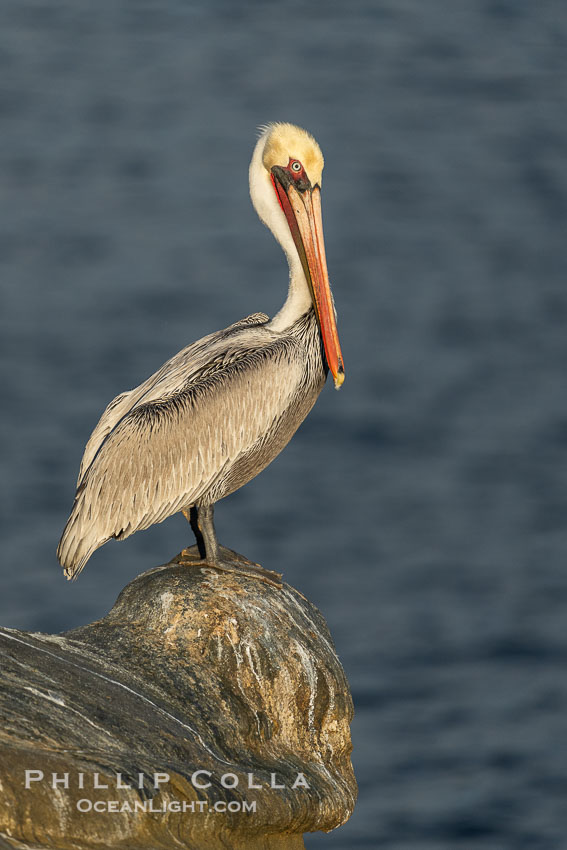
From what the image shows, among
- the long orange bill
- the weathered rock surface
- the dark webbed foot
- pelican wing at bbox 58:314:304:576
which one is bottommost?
the weathered rock surface

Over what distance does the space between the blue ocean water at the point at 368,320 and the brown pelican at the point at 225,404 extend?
22.4 ft

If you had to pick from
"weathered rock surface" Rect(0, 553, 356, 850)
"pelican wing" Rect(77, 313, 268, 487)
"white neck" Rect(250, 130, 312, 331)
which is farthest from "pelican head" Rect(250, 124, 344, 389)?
"weathered rock surface" Rect(0, 553, 356, 850)

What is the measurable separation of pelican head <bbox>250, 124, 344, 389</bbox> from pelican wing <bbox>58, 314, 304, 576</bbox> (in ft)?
0.93

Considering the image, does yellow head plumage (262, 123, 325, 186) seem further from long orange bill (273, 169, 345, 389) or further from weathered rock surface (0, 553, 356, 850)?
weathered rock surface (0, 553, 356, 850)

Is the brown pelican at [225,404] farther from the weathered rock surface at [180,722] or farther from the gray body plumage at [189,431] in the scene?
the weathered rock surface at [180,722]

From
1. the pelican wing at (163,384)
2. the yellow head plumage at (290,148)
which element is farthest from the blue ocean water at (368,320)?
the yellow head plumage at (290,148)

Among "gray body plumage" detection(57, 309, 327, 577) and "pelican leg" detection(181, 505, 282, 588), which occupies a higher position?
"gray body plumage" detection(57, 309, 327, 577)

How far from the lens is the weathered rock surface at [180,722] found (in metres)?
6.82

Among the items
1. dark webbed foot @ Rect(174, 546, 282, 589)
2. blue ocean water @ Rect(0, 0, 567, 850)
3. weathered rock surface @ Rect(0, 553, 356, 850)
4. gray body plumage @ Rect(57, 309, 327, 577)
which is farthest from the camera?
blue ocean water @ Rect(0, 0, 567, 850)

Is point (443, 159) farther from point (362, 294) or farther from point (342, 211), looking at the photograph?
point (362, 294)

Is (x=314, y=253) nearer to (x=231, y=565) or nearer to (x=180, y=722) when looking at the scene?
(x=231, y=565)

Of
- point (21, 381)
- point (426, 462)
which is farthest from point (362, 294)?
point (21, 381)

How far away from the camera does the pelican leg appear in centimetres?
863

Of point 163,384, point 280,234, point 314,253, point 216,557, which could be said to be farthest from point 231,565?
point 280,234
